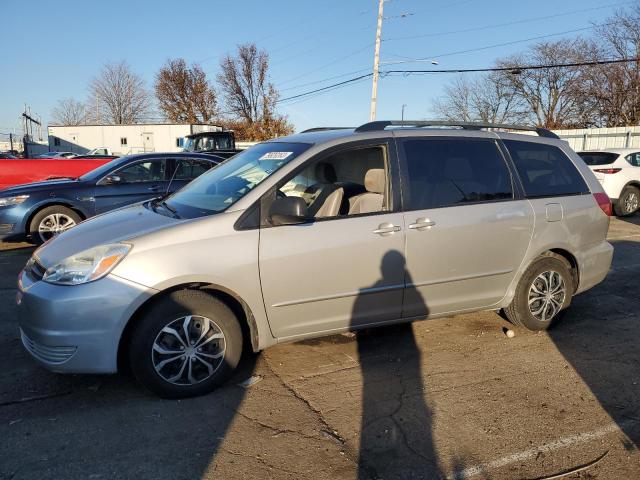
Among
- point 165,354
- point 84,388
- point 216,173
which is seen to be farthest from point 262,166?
point 84,388

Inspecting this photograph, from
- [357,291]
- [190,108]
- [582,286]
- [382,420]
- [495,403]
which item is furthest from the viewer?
[190,108]

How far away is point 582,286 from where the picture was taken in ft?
15.3

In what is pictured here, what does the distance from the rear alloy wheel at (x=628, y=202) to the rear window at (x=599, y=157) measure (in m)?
0.83

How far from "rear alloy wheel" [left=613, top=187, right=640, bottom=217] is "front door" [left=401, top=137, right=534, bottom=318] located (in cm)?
987

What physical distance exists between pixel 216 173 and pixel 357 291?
1.65 m

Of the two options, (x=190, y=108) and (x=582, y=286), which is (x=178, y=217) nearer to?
(x=582, y=286)

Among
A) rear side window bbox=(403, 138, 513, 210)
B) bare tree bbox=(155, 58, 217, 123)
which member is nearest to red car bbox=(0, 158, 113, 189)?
rear side window bbox=(403, 138, 513, 210)

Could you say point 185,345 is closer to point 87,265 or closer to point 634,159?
point 87,265

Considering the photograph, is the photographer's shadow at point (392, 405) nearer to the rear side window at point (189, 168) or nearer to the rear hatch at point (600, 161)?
the rear side window at point (189, 168)

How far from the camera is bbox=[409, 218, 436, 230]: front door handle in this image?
3.69 m

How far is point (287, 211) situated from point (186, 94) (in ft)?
192

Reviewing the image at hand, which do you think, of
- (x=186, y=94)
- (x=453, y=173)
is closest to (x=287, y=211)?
(x=453, y=173)

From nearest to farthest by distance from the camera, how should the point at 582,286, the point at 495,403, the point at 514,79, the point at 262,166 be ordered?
the point at 495,403
the point at 262,166
the point at 582,286
the point at 514,79

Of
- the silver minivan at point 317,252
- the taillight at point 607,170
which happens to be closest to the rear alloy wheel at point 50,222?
the silver minivan at point 317,252
